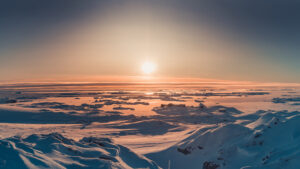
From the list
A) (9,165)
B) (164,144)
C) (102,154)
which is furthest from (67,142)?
(164,144)

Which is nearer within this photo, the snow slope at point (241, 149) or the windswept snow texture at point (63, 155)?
the windswept snow texture at point (63, 155)

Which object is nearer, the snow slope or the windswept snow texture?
the windswept snow texture

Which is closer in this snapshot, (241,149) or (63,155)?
(63,155)

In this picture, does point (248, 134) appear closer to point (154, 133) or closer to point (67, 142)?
point (154, 133)
